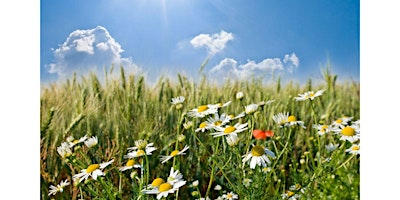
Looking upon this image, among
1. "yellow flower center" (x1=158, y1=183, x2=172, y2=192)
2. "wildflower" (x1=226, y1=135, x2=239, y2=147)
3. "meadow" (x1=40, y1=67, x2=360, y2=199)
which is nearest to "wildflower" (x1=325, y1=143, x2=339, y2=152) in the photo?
"meadow" (x1=40, y1=67, x2=360, y2=199)

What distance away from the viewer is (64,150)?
158cm

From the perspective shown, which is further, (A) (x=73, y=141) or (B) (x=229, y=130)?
(A) (x=73, y=141)

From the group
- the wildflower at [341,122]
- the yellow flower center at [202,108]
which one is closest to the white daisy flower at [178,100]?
the yellow flower center at [202,108]

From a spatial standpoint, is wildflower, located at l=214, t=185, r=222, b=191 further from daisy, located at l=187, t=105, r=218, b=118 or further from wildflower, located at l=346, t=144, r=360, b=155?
wildflower, located at l=346, t=144, r=360, b=155

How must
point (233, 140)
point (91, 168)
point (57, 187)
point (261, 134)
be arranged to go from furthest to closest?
1. point (57, 187)
2. point (261, 134)
3. point (91, 168)
4. point (233, 140)

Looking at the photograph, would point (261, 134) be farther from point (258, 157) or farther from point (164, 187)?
point (164, 187)

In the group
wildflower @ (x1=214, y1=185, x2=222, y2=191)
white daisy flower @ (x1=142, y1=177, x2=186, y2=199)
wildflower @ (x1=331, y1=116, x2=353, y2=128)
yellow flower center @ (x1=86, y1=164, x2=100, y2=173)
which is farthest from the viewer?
wildflower @ (x1=331, y1=116, x2=353, y2=128)

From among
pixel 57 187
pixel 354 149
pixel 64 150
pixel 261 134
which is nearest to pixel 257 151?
pixel 261 134

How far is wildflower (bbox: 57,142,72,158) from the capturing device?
4.98 feet

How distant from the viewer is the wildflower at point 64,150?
4.98ft

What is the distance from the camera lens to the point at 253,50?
5.68ft

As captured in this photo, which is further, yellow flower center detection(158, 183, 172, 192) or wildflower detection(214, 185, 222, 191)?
wildflower detection(214, 185, 222, 191)

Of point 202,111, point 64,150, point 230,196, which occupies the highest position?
point 202,111
